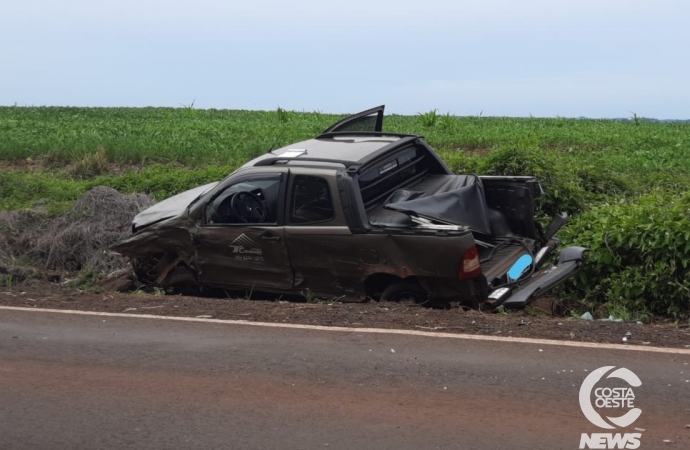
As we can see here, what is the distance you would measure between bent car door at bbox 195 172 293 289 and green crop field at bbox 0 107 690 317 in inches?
122

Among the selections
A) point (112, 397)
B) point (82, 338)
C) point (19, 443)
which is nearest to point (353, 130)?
point (82, 338)

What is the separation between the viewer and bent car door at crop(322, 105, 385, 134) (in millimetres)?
10367

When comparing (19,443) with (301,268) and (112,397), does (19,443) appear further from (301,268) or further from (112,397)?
(301,268)

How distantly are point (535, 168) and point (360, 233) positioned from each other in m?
4.20

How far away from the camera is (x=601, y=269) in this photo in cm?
942

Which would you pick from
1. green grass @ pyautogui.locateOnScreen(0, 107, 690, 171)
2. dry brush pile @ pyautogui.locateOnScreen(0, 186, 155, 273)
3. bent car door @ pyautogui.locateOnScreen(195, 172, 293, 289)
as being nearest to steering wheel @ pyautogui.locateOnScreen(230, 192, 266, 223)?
bent car door @ pyautogui.locateOnScreen(195, 172, 293, 289)

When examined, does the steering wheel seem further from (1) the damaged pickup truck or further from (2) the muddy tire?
(2) the muddy tire

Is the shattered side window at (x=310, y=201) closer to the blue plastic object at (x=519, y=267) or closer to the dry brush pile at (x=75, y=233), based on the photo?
the blue plastic object at (x=519, y=267)

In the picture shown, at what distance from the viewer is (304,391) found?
6.23 meters

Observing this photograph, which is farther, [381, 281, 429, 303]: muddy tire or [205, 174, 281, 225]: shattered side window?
[205, 174, 281, 225]: shattered side window

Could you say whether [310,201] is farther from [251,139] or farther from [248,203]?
[251,139]

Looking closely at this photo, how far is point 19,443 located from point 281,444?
1.61 metres

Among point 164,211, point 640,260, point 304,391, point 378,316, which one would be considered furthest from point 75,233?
point 640,260

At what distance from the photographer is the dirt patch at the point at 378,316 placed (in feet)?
24.2
